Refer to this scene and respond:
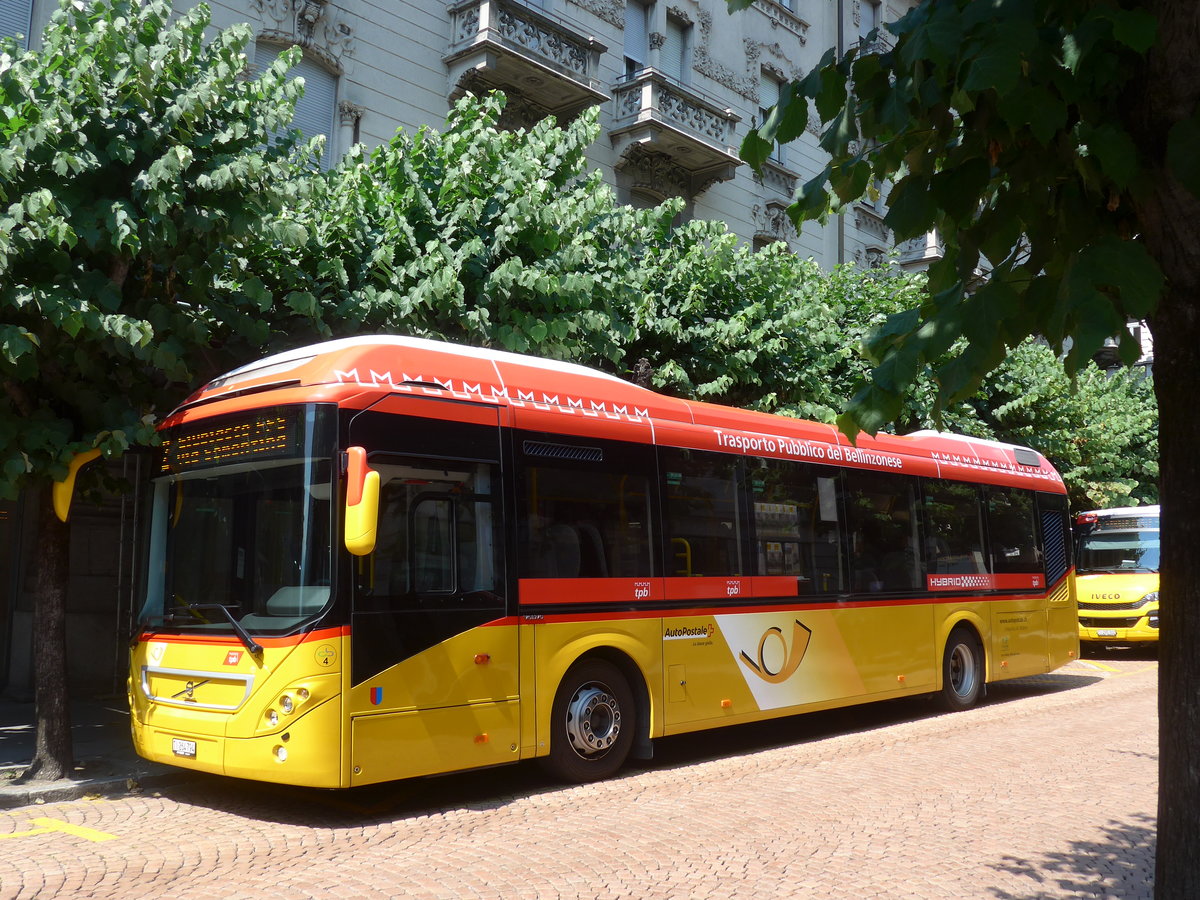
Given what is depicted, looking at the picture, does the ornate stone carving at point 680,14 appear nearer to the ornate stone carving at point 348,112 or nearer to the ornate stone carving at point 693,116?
the ornate stone carving at point 693,116

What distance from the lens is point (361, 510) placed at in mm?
6562

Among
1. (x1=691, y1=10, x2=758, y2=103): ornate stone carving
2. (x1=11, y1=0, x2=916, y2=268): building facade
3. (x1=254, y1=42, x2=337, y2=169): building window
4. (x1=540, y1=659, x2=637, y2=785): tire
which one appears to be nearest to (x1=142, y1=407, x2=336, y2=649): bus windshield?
(x1=540, y1=659, x2=637, y2=785): tire

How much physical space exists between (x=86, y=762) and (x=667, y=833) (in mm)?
5065

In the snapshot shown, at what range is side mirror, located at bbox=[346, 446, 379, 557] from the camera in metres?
6.50

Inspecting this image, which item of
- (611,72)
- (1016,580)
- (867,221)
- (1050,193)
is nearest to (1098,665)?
(1016,580)

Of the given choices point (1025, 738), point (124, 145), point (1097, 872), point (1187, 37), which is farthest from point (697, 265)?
point (1187, 37)

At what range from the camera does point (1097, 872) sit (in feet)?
18.7

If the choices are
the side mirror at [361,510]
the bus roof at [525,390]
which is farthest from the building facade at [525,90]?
the side mirror at [361,510]

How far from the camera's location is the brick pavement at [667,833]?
561 centimetres

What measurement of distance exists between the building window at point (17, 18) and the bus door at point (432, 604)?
944 centimetres

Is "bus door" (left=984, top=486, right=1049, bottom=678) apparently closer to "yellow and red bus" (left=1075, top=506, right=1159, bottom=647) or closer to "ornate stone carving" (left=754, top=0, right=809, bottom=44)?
"yellow and red bus" (left=1075, top=506, right=1159, bottom=647)

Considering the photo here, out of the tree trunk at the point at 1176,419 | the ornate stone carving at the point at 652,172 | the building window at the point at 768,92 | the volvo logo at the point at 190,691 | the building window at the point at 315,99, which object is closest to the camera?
the tree trunk at the point at 1176,419

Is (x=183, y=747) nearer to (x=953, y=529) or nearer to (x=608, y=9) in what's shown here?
(x=953, y=529)

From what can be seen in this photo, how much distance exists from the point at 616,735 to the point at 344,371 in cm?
362
